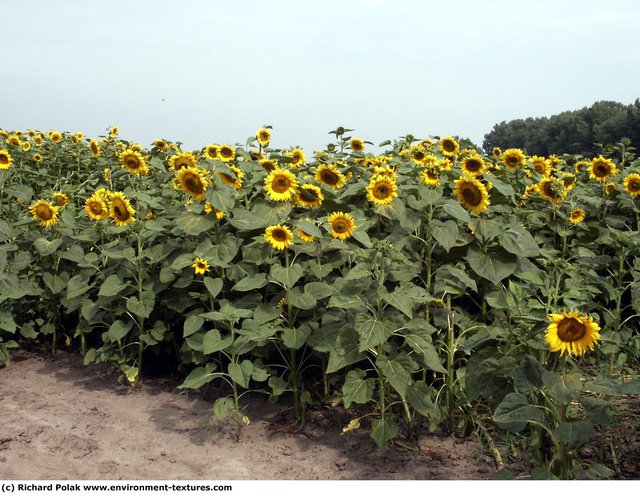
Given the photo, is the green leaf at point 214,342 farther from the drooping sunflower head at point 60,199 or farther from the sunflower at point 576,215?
the sunflower at point 576,215

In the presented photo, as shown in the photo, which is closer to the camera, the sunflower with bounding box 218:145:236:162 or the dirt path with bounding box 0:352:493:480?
the dirt path with bounding box 0:352:493:480

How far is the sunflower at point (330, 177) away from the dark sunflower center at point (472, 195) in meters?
0.94

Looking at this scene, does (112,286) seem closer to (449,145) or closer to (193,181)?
(193,181)

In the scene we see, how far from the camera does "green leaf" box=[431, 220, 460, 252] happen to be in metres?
4.03

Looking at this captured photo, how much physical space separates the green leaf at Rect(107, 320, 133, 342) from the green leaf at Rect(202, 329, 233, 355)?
3.17 ft

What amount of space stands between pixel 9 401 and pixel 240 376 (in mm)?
1985

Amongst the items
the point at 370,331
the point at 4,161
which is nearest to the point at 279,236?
the point at 370,331

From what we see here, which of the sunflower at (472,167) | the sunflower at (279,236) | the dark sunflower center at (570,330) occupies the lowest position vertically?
the dark sunflower center at (570,330)

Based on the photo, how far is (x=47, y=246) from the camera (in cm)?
508

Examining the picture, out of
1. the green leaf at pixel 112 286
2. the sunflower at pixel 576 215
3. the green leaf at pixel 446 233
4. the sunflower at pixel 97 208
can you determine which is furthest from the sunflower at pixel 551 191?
the sunflower at pixel 97 208

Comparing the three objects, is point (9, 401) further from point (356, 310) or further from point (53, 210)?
point (356, 310)

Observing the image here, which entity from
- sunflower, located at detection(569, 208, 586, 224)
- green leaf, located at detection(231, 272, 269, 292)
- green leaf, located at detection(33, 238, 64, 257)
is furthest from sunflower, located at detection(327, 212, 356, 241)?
sunflower, located at detection(569, 208, 586, 224)

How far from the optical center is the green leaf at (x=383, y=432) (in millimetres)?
3529

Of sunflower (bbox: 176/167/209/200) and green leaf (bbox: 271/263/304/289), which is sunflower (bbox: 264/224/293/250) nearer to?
green leaf (bbox: 271/263/304/289)
